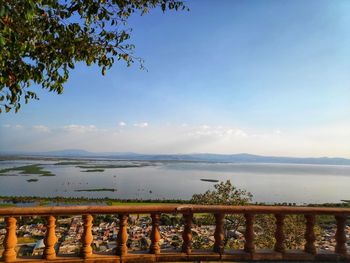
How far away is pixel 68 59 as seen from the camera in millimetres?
4758

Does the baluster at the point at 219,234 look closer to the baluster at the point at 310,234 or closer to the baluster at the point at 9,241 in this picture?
the baluster at the point at 310,234

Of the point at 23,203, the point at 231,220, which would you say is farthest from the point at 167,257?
the point at 23,203

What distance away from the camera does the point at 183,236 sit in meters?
5.44

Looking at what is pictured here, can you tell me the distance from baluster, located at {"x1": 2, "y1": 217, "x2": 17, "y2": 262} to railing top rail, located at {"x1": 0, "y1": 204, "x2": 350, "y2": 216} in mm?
139

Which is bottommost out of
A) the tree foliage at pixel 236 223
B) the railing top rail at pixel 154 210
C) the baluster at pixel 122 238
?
the tree foliage at pixel 236 223

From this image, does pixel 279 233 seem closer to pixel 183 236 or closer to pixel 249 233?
pixel 249 233

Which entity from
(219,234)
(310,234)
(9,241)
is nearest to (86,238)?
(9,241)

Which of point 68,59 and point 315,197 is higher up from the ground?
point 68,59

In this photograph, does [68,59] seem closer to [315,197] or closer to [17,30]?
[17,30]

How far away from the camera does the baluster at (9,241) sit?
4.67 m

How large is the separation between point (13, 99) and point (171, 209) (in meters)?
3.19

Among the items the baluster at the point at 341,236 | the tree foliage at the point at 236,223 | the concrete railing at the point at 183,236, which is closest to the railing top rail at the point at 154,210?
the concrete railing at the point at 183,236

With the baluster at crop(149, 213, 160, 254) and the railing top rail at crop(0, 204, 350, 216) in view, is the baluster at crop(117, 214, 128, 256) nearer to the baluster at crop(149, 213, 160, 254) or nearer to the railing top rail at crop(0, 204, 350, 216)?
the railing top rail at crop(0, 204, 350, 216)

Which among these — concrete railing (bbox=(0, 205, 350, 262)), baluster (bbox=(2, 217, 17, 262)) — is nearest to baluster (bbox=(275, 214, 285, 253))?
concrete railing (bbox=(0, 205, 350, 262))
